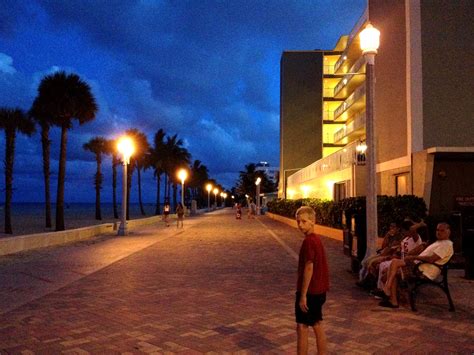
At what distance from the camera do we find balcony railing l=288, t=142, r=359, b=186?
21.1 metres

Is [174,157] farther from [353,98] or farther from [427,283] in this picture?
[427,283]

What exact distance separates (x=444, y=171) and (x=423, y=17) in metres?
5.53

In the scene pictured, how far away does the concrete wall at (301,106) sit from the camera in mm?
53125

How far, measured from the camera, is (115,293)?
752cm

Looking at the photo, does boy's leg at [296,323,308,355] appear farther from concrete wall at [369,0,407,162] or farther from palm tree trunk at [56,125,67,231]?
palm tree trunk at [56,125,67,231]

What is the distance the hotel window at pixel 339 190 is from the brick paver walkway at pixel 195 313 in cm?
Answer: 1429

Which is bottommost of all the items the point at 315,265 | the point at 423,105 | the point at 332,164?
the point at 315,265

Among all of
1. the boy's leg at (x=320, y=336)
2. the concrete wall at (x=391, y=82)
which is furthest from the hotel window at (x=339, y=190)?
the boy's leg at (x=320, y=336)

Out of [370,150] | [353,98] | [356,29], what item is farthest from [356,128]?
[370,150]

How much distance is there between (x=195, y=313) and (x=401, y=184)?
13267 mm

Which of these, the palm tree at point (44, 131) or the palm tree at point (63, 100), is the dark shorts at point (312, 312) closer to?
the palm tree at point (63, 100)

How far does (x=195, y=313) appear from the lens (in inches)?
244

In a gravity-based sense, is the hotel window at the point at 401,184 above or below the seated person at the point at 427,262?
above

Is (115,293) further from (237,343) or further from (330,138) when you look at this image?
(330,138)
